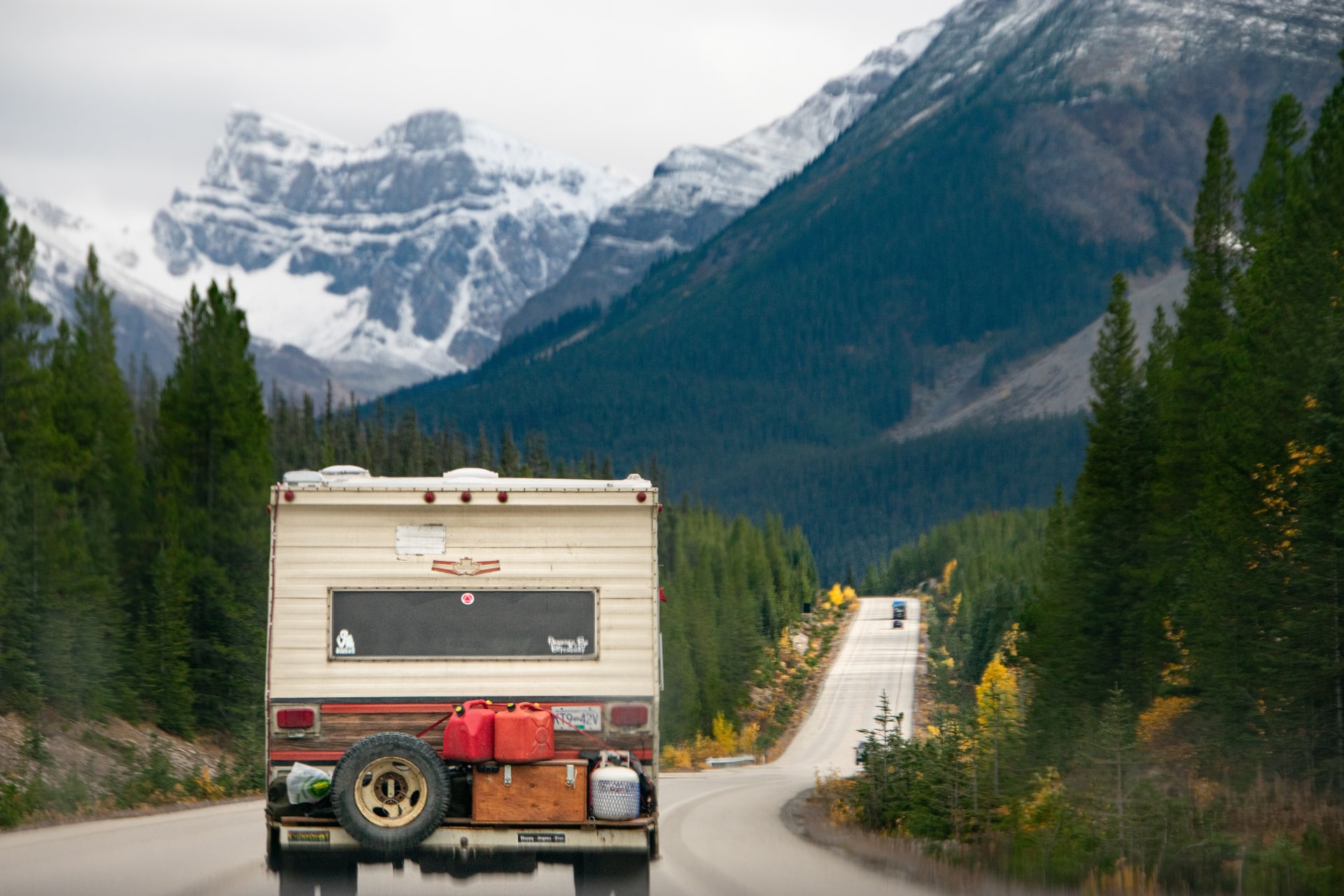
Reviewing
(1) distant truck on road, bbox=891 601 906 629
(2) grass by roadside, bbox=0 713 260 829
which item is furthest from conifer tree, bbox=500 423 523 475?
(2) grass by roadside, bbox=0 713 260 829

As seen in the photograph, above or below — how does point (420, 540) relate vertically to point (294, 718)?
above

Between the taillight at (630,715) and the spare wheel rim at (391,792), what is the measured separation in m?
1.97

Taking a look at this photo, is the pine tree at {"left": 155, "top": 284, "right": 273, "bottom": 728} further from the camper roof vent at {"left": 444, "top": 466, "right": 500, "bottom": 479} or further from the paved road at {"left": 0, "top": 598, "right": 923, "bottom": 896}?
the camper roof vent at {"left": 444, "top": 466, "right": 500, "bottom": 479}

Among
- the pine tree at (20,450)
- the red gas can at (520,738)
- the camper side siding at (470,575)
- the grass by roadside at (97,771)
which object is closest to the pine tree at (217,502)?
the grass by roadside at (97,771)

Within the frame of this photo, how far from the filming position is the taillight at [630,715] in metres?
16.2

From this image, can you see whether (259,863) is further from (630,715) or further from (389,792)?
(630,715)

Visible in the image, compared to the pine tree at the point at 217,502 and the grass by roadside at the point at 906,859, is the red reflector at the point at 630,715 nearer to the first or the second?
the grass by roadside at the point at 906,859

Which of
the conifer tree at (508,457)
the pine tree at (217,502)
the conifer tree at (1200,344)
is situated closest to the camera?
the conifer tree at (1200,344)

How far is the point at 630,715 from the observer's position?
16.2 metres

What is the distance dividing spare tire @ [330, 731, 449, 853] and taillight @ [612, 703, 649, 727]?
5.89 ft

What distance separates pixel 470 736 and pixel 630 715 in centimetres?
164

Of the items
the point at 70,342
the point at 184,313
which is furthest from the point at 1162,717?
the point at 70,342

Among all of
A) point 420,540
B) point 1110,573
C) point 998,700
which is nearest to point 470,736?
point 420,540

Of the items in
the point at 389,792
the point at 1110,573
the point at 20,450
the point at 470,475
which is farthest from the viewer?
the point at 20,450
